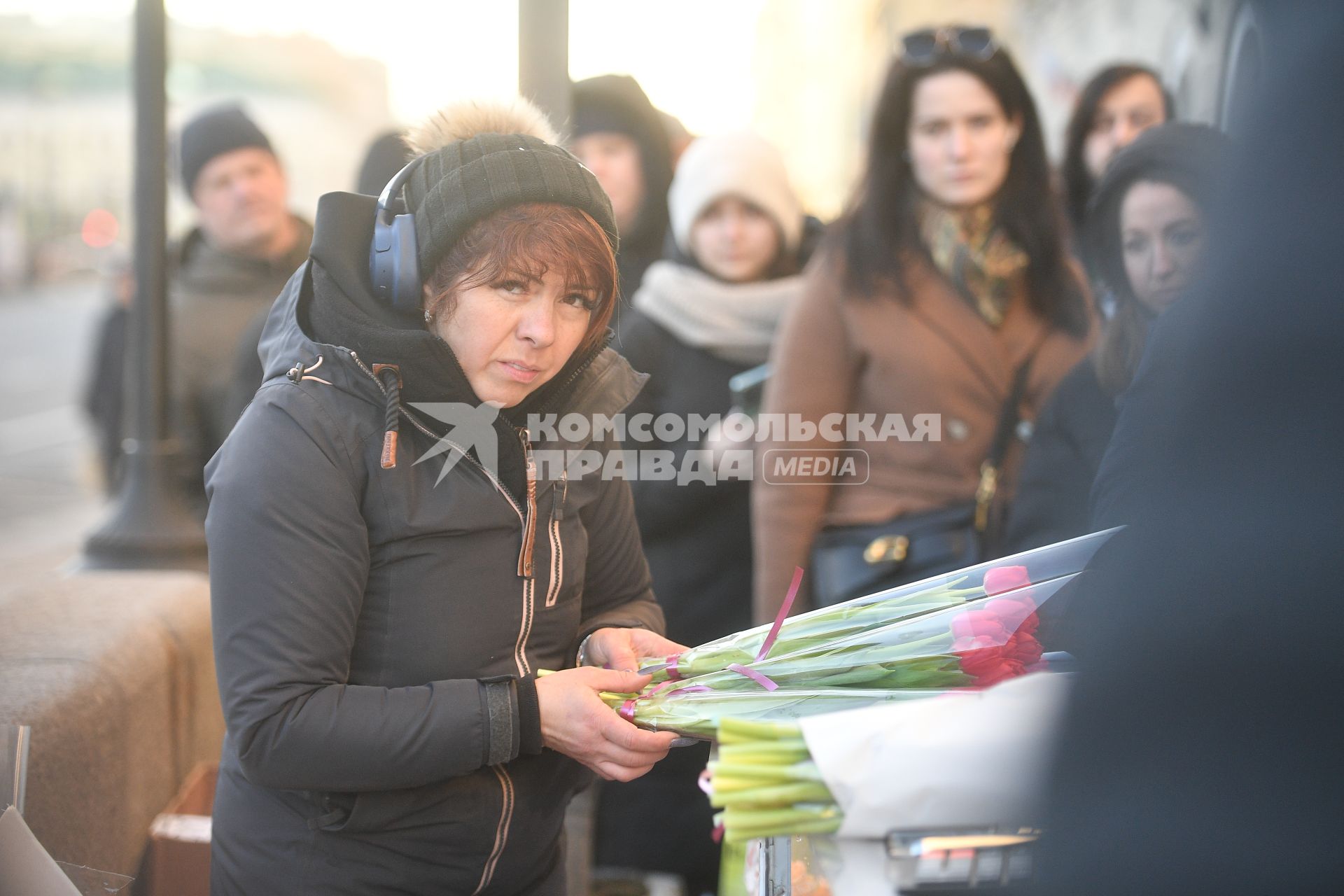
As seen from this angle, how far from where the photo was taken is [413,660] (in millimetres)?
1473

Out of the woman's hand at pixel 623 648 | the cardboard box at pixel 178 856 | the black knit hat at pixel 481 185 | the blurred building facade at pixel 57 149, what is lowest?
the cardboard box at pixel 178 856

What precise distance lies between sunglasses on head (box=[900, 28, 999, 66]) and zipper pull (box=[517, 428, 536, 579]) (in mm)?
1864

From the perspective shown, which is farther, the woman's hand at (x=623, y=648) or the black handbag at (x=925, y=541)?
the black handbag at (x=925, y=541)

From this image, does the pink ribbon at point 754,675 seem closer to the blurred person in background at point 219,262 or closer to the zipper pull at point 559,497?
the zipper pull at point 559,497

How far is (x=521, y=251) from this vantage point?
1.40m

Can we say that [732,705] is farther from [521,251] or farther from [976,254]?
[976,254]

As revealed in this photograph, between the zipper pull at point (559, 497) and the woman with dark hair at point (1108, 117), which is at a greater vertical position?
the woman with dark hair at point (1108, 117)

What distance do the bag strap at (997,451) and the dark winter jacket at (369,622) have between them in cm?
131

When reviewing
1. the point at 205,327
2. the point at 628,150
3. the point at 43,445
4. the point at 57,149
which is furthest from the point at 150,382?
the point at 57,149

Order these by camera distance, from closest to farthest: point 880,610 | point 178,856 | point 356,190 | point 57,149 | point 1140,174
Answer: point 880,610 < point 178,856 < point 1140,174 < point 356,190 < point 57,149

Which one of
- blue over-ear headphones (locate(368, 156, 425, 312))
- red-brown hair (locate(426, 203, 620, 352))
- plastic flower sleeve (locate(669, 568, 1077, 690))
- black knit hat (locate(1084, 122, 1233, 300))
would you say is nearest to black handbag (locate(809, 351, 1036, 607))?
black knit hat (locate(1084, 122, 1233, 300))

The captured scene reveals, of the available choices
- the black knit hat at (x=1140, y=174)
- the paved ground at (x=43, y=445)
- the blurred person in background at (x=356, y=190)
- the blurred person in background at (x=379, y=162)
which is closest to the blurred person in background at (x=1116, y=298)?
the black knit hat at (x=1140, y=174)

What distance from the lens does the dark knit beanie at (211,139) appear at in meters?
3.54

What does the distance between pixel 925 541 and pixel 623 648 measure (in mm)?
1202
